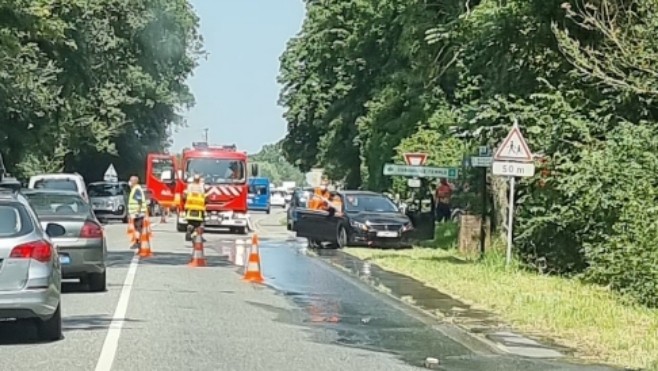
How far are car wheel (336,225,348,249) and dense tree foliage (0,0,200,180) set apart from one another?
10.3 meters

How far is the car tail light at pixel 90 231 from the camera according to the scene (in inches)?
723

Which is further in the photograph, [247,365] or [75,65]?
[75,65]

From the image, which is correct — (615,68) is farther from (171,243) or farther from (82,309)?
(171,243)

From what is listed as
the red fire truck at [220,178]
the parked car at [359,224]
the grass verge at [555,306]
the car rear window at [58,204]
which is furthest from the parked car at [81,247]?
the red fire truck at [220,178]

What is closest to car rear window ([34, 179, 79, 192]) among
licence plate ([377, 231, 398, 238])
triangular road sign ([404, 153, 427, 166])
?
triangular road sign ([404, 153, 427, 166])

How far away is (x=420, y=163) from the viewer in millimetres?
36219

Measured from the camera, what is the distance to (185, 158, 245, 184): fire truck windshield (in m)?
40.5

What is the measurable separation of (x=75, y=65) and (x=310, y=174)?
18048 millimetres

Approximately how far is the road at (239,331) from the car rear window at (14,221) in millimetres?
1161

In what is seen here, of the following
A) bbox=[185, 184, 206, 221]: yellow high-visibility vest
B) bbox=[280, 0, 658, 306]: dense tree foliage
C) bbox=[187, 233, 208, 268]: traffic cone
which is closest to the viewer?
bbox=[280, 0, 658, 306]: dense tree foliage

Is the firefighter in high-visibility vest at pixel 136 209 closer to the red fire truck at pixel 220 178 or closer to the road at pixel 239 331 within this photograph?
the road at pixel 239 331

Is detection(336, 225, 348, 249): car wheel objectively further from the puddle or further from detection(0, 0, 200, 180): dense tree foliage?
detection(0, 0, 200, 180): dense tree foliage

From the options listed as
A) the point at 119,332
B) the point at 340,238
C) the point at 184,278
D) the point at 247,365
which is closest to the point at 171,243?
the point at 340,238

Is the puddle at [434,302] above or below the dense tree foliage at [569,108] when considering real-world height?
below
